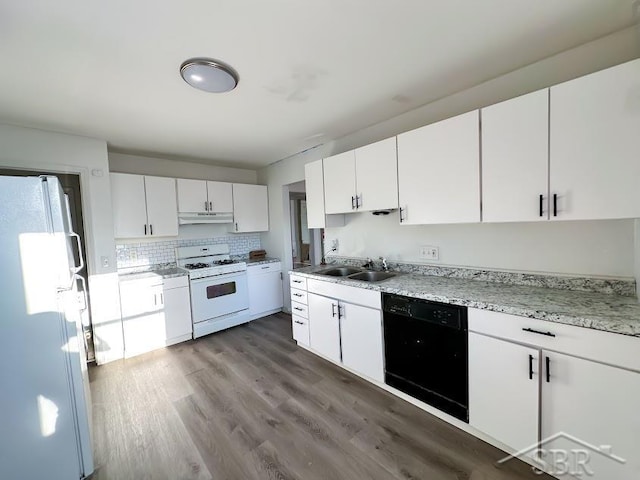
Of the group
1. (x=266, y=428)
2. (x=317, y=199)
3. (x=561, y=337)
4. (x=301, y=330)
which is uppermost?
(x=317, y=199)

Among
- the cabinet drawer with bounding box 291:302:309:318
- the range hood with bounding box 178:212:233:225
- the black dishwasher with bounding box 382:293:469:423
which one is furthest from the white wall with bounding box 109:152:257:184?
the black dishwasher with bounding box 382:293:469:423

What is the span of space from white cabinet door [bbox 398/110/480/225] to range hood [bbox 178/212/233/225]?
2.73m

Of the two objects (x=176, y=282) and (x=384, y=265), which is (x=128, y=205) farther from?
(x=384, y=265)

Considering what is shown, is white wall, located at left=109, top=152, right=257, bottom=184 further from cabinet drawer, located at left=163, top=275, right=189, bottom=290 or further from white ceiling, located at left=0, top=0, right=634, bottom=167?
cabinet drawer, located at left=163, top=275, right=189, bottom=290

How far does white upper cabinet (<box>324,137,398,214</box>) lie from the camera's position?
2.27 m

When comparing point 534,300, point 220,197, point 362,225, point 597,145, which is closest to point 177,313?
point 220,197

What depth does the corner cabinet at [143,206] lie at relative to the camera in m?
3.06

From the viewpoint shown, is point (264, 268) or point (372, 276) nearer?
point (372, 276)

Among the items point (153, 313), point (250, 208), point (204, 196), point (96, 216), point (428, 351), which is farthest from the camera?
point (250, 208)

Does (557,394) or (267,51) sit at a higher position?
(267,51)

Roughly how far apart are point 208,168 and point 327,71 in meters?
3.01

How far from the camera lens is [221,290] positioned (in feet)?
11.8

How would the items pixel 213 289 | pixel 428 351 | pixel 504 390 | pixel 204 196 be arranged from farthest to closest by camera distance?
pixel 204 196
pixel 213 289
pixel 428 351
pixel 504 390

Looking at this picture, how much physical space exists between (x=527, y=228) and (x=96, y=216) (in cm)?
405
